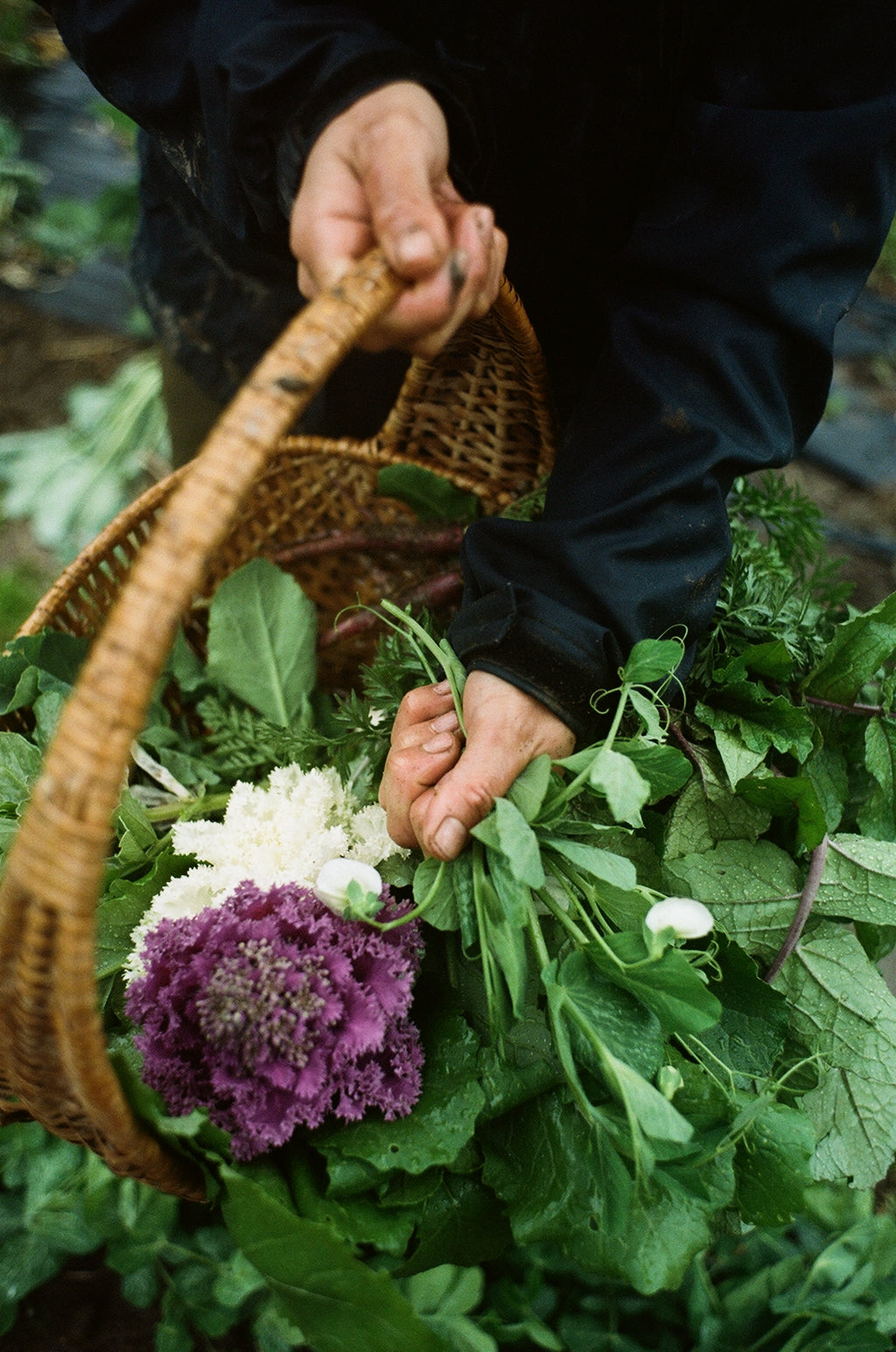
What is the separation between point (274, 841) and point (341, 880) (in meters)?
0.15

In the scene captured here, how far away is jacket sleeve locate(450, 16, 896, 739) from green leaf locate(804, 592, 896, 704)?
0.16 m

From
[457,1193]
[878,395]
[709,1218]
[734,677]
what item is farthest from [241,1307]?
[878,395]

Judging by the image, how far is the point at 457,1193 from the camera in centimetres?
78

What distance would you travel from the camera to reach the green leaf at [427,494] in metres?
1.08

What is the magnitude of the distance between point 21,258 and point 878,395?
7.83ft

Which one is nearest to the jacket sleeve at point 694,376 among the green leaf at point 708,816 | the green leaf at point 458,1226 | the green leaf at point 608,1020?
the green leaf at point 708,816

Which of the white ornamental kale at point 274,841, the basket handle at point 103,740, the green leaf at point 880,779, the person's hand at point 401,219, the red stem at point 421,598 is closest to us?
the basket handle at point 103,740

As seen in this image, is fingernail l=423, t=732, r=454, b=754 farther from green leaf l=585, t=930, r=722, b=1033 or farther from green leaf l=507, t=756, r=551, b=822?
green leaf l=585, t=930, r=722, b=1033

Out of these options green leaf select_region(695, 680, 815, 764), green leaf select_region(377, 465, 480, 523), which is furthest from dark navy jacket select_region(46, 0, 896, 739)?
green leaf select_region(377, 465, 480, 523)

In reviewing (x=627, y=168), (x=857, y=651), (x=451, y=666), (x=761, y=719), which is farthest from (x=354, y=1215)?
(x=627, y=168)

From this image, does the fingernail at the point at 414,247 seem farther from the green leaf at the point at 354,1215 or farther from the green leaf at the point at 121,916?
the green leaf at the point at 354,1215

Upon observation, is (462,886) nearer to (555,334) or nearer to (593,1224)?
(593,1224)

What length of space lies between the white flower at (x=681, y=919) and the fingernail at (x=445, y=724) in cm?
23

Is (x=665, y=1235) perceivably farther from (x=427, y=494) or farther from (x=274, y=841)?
(x=427, y=494)
